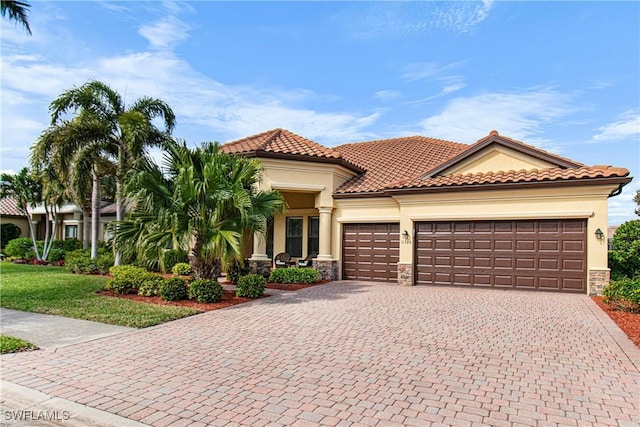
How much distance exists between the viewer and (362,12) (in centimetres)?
1194

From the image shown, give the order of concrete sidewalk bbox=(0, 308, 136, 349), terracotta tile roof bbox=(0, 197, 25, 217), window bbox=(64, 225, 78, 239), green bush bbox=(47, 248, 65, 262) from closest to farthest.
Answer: concrete sidewalk bbox=(0, 308, 136, 349) < green bush bbox=(47, 248, 65, 262) < window bbox=(64, 225, 78, 239) < terracotta tile roof bbox=(0, 197, 25, 217)

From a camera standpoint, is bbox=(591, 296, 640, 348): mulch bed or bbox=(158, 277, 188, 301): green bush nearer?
bbox=(591, 296, 640, 348): mulch bed

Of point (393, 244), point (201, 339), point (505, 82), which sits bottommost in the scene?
point (201, 339)

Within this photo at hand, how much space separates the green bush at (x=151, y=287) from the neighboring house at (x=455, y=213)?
4.45m

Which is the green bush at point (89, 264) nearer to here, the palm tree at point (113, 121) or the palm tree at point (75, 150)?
the palm tree at point (113, 121)

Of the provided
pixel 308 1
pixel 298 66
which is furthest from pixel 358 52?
pixel 308 1

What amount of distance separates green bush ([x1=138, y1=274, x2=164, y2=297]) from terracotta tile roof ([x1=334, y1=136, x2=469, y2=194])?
8.07 meters

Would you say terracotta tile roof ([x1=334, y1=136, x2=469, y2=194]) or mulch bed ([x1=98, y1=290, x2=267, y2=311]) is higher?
terracotta tile roof ([x1=334, y1=136, x2=469, y2=194])

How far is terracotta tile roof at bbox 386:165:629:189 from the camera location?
1253 centimetres

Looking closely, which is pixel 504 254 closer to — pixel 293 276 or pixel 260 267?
pixel 293 276

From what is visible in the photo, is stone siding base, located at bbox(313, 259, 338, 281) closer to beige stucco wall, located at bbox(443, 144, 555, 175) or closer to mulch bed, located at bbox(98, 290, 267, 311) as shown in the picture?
mulch bed, located at bbox(98, 290, 267, 311)

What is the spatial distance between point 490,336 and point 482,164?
30.1 ft

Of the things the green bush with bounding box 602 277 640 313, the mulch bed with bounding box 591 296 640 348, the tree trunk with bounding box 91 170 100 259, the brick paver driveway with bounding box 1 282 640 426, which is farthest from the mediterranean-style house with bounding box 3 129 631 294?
the tree trunk with bounding box 91 170 100 259

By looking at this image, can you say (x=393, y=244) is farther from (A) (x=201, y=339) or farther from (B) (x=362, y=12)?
(A) (x=201, y=339)
